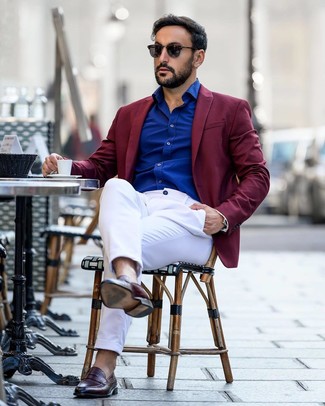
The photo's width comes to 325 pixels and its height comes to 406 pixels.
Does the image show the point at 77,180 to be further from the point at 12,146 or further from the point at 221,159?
the point at 221,159

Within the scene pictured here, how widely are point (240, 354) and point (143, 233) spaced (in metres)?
1.39

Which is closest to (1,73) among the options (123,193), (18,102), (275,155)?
(18,102)

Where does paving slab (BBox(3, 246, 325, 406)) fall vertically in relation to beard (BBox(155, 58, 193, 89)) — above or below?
below

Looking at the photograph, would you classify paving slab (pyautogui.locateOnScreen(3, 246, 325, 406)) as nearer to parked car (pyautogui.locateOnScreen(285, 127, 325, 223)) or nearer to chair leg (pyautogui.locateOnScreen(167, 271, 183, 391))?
chair leg (pyautogui.locateOnScreen(167, 271, 183, 391))

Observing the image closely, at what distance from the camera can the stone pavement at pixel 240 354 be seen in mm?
5160

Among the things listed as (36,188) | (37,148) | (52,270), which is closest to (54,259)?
(52,270)

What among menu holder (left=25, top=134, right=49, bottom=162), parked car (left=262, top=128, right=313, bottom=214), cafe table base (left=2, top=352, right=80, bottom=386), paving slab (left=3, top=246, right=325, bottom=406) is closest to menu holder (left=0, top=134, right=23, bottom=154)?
cafe table base (left=2, top=352, right=80, bottom=386)

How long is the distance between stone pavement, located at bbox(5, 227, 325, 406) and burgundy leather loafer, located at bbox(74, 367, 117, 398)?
3 cm

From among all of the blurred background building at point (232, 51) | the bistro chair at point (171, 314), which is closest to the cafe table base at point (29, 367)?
the bistro chair at point (171, 314)

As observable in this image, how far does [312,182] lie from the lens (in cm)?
2041

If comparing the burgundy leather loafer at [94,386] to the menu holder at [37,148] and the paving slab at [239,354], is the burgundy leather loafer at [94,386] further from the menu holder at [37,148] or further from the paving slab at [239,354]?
the menu holder at [37,148]

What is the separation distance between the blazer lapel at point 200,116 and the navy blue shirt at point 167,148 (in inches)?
1.7

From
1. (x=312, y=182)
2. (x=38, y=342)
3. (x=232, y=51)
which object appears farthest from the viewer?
(x=232, y=51)

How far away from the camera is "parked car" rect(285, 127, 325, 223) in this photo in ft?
66.1
